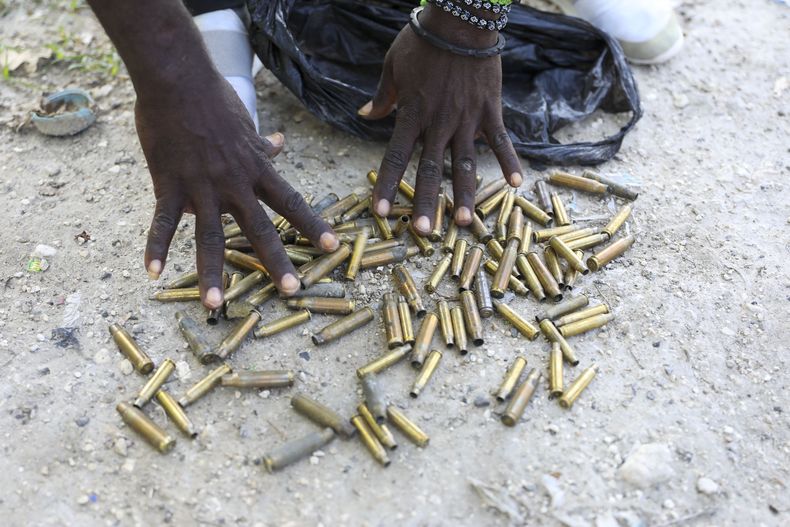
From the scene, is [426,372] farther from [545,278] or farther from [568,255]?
[568,255]

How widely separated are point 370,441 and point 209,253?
1014 mm

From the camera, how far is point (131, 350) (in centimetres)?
317

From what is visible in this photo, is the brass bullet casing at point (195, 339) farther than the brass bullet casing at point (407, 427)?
Yes

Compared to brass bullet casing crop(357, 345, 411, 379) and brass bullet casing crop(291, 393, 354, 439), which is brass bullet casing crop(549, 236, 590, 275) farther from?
brass bullet casing crop(291, 393, 354, 439)

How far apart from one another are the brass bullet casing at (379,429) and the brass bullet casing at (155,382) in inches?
33.2

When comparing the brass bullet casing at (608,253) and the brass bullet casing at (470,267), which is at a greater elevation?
the brass bullet casing at (608,253)

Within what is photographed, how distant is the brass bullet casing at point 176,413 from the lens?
2904 millimetres

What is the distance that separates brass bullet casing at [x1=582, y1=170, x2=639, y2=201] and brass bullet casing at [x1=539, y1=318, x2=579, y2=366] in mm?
1188

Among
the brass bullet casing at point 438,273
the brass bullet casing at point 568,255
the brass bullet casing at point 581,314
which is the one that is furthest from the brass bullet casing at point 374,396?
the brass bullet casing at point 568,255

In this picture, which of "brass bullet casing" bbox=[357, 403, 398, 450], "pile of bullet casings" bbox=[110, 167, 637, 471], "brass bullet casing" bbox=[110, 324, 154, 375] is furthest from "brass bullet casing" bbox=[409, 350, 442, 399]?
"brass bullet casing" bbox=[110, 324, 154, 375]

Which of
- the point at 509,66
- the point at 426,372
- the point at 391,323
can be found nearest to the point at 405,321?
the point at 391,323

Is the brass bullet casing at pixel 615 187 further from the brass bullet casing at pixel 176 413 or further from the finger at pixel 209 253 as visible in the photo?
the brass bullet casing at pixel 176 413

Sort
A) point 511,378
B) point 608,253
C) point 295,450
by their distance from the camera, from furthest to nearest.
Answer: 1. point 608,253
2. point 511,378
3. point 295,450

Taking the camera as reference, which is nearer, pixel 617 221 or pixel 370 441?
pixel 370 441
